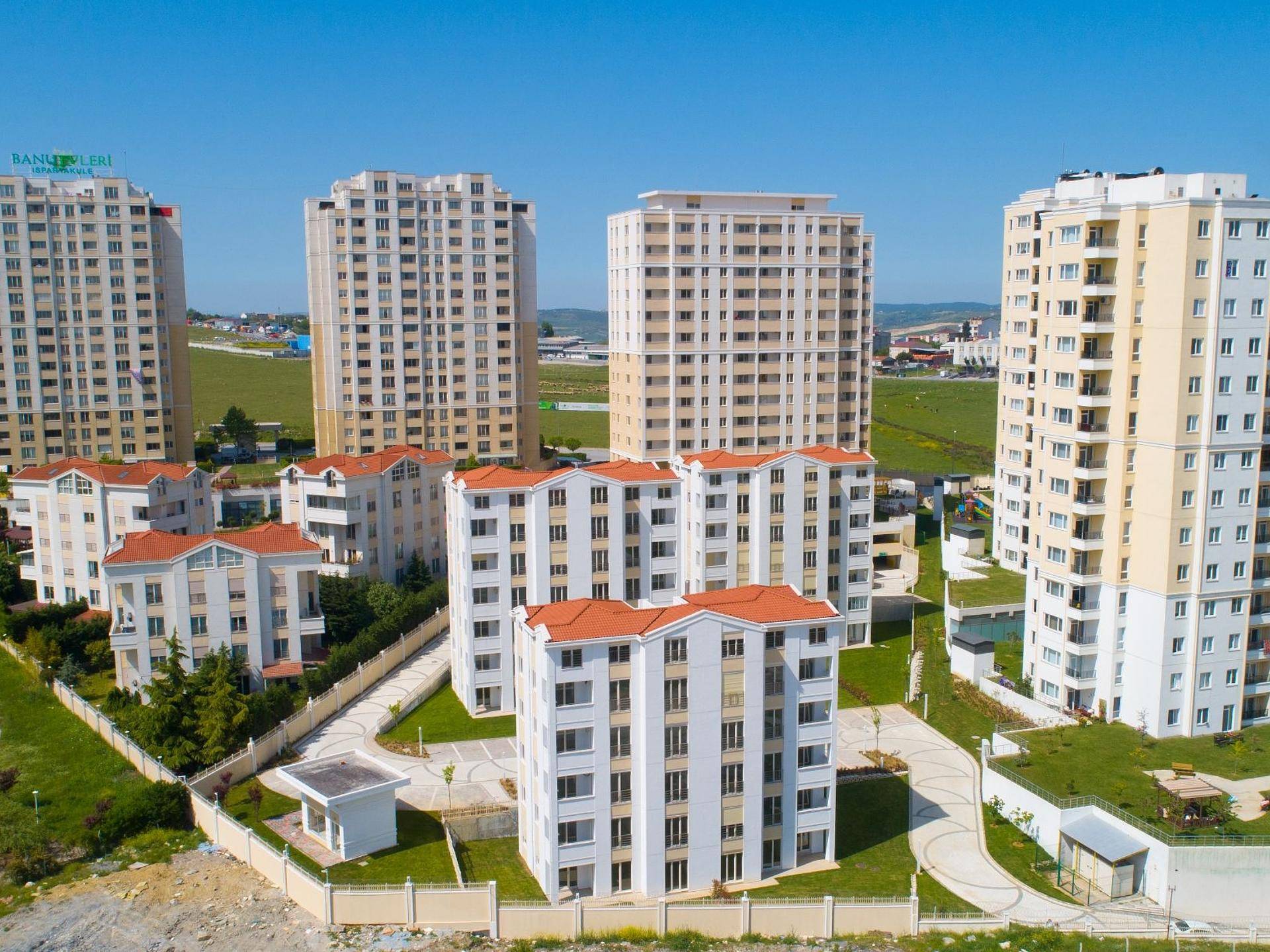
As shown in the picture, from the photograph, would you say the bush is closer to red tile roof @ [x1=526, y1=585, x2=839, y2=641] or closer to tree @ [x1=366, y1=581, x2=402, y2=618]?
red tile roof @ [x1=526, y1=585, x2=839, y2=641]

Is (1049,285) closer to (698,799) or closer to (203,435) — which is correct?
(698,799)

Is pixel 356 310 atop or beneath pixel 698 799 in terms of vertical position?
atop

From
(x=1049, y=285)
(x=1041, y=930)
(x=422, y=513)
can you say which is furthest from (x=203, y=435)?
(x=1041, y=930)

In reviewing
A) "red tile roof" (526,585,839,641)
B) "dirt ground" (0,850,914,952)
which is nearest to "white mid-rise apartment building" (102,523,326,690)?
"dirt ground" (0,850,914,952)

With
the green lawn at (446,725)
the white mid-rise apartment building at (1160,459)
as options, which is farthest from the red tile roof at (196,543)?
the white mid-rise apartment building at (1160,459)

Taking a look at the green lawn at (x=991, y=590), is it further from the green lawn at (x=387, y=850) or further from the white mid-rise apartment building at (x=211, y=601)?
the white mid-rise apartment building at (x=211, y=601)

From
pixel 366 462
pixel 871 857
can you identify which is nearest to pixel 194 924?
pixel 871 857
